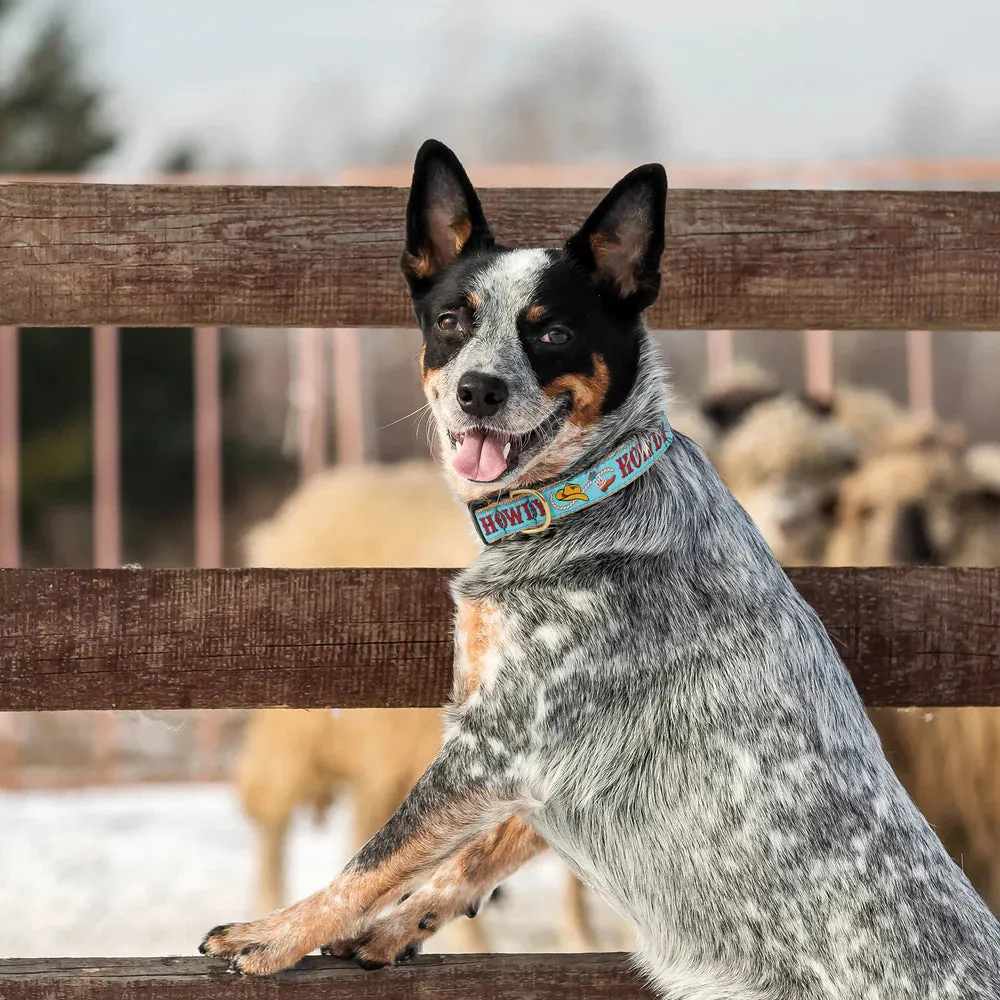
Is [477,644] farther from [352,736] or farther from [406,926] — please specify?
[352,736]

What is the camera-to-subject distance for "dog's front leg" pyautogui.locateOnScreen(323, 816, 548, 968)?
7.10ft

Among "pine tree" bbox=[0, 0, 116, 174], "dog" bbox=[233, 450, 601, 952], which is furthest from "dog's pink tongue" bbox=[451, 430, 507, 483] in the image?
"pine tree" bbox=[0, 0, 116, 174]

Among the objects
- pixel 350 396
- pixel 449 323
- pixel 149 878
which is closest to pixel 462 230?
pixel 449 323

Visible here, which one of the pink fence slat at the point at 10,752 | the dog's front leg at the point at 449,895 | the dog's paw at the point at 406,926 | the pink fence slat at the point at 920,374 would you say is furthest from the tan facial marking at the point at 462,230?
the pink fence slat at the point at 10,752

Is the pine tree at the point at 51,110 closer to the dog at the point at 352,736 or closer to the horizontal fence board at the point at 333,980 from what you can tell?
the dog at the point at 352,736

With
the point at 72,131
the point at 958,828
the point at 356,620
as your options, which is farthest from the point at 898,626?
the point at 72,131

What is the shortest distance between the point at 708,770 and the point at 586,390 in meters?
0.66

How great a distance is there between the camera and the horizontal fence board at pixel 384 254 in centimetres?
221

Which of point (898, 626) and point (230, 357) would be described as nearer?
point (898, 626)

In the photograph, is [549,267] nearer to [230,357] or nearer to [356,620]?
[356,620]

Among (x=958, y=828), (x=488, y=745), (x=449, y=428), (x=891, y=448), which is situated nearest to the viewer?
(x=488, y=745)

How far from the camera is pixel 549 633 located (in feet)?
6.48

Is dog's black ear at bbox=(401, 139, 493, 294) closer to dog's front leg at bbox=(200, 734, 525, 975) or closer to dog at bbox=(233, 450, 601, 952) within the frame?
dog's front leg at bbox=(200, 734, 525, 975)

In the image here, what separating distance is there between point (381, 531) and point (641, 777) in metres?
3.15
